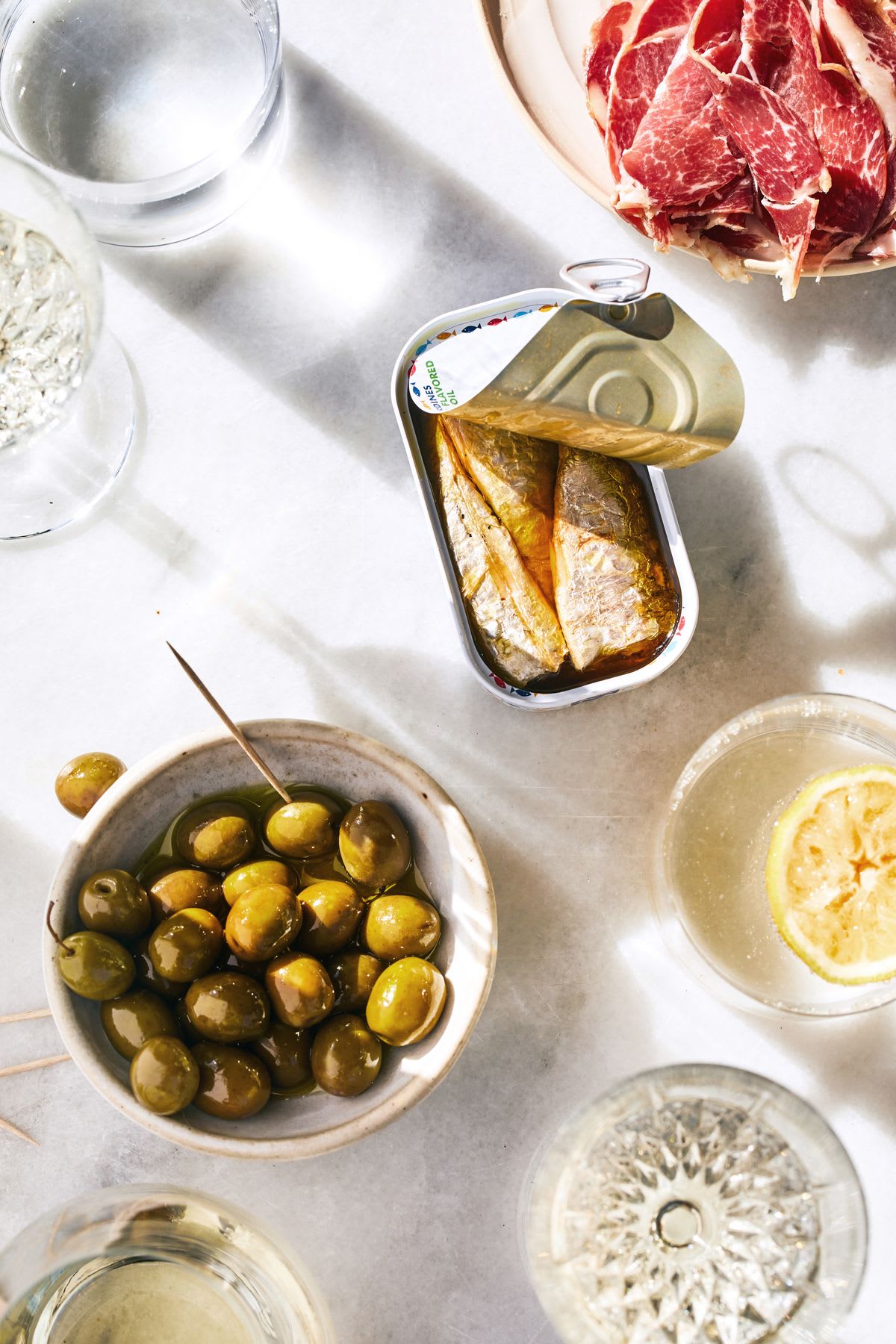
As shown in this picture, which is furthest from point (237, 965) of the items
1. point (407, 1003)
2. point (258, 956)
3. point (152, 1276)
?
point (152, 1276)

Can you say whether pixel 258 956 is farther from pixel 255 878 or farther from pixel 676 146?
pixel 676 146

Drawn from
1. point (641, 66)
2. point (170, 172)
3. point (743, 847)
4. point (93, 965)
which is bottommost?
point (743, 847)

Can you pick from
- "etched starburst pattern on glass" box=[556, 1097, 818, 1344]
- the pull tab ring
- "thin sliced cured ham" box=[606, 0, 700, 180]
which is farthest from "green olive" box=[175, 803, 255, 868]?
"thin sliced cured ham" box=[606, 0, 700, 180]

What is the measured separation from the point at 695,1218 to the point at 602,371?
0.87m

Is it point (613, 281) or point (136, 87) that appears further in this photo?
point (136, 87)

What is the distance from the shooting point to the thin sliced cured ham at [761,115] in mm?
1131

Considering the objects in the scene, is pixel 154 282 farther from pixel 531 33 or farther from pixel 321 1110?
pixel 321 1110

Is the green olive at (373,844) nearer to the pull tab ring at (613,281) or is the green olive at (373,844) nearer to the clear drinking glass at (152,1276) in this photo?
the clear drinking glass at (152,1276)

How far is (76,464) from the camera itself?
1265 mm

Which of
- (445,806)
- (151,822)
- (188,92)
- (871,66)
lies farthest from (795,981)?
(188,92)

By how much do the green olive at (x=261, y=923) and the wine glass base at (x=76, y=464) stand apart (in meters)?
0.49

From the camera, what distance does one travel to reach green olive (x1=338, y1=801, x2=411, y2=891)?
108 cm

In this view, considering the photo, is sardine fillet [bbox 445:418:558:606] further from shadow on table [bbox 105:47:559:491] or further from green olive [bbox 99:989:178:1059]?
green olive [bbox 99:989:178:1059]

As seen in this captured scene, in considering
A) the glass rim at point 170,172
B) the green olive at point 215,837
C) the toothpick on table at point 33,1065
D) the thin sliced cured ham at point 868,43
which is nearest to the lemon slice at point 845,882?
the green olive at point 215,837
